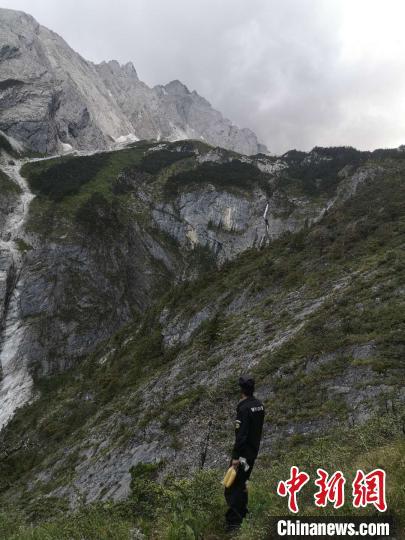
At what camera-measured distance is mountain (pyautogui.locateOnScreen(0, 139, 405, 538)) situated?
30.1ft

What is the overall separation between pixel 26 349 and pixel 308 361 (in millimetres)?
42888

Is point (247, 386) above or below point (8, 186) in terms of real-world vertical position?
below

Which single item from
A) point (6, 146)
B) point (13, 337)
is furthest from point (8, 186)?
point (13, 337)

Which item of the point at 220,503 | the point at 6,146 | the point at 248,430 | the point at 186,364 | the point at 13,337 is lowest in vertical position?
the point at 220,503

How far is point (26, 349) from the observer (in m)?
49.7

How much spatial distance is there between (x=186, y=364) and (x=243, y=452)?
1616 centimetres

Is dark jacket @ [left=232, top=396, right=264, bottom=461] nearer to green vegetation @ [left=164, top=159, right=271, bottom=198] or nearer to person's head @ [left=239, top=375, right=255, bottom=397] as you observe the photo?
person's head @ [left=239, top=375, right=255, bottom=397]

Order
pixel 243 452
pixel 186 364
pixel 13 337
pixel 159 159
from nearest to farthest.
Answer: pixel 243 452 → pixel 186 364 → pixel 13 337 → pixel 159 159

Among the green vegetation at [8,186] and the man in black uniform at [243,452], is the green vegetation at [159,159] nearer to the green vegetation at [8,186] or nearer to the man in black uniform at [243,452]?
the green vegetation at [8,186]

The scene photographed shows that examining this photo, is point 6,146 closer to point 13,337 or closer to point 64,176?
point 64,176

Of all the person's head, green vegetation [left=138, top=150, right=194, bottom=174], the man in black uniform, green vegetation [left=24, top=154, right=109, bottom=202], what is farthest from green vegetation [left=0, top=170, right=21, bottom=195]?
the man in black uniform

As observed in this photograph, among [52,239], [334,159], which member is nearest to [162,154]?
[334,159]

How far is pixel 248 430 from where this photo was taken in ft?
22.7

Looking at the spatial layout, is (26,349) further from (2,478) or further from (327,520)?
(327,520)
